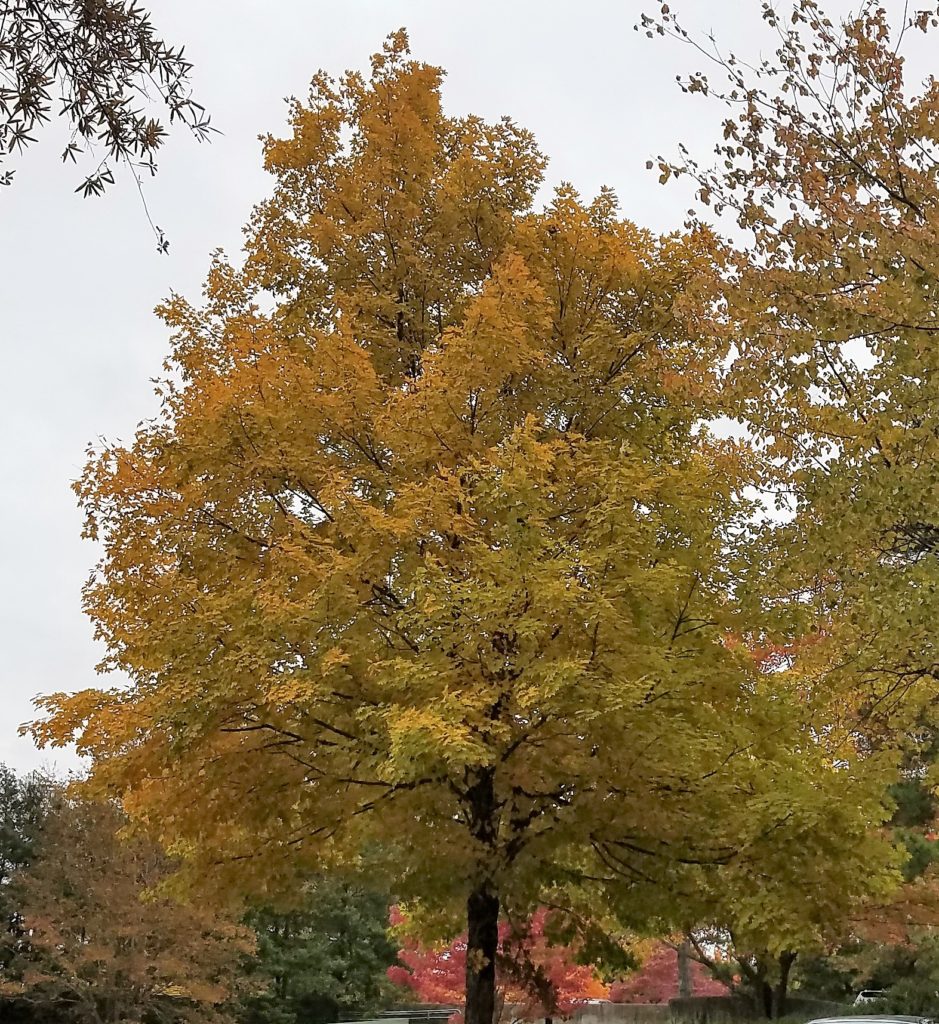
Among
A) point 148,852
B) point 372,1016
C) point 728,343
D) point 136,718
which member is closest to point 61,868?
point 148,852

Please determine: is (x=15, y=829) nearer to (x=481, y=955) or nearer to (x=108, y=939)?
(x=108, y=939)

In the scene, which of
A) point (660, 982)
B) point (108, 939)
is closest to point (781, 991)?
point (660, 982)

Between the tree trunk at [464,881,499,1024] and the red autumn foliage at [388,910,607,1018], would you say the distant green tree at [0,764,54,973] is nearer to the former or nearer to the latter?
the red autumn foliage at [388,910,607,1018]

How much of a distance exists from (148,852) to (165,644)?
15.3 metres

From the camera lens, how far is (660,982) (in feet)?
103

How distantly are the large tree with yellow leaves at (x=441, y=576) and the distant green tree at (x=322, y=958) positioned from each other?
1620 cm

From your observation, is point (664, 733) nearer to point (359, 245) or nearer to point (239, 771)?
point (239, 771)

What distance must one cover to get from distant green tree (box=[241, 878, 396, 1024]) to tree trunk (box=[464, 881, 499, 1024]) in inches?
604

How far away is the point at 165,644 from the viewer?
22.6ft

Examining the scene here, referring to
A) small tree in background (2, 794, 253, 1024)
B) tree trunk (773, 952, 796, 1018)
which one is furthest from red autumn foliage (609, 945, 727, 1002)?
small tree in background (2, 794, 253, 1024)

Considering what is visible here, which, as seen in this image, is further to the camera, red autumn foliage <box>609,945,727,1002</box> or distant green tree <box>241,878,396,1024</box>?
red autumn foliage <box>609,945,727,1002</box>

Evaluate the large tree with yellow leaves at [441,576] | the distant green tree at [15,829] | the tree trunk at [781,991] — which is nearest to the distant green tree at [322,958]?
the distant green tree at [15,829]

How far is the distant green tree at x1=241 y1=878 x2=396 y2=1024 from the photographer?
23.0 meters

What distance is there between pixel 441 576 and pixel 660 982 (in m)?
29.9
